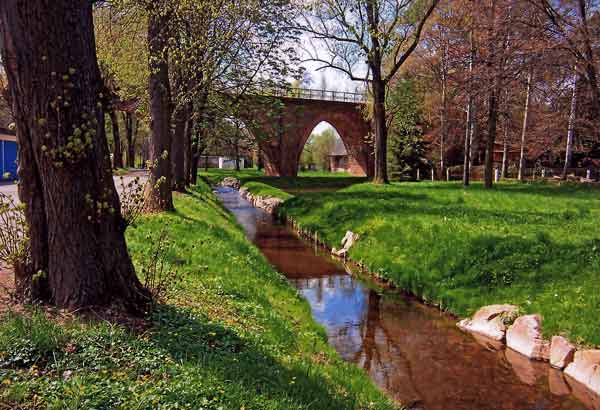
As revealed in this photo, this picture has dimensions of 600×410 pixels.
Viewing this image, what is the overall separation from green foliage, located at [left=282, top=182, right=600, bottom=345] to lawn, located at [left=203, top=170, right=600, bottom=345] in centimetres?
2

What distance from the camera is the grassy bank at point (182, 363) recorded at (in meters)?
3.44

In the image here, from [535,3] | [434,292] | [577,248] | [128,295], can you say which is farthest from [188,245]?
[535,3]

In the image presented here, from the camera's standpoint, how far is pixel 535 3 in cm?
1406

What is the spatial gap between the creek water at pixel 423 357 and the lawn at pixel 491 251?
789 millimetres

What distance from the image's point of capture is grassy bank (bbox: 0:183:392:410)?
344 cm

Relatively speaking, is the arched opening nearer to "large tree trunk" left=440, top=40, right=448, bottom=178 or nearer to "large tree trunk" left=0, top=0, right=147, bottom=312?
"large tree trunk" left=440, top=40, right=448, bottom=178

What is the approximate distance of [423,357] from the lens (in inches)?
303

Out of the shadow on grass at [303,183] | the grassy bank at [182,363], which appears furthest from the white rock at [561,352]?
the shadow on grass at [303,183]

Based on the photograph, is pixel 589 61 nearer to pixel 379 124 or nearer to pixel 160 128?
pixel 160 128

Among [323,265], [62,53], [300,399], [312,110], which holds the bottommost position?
[323,265]

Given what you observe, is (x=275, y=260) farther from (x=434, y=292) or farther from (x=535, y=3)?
(x=535, y=3)

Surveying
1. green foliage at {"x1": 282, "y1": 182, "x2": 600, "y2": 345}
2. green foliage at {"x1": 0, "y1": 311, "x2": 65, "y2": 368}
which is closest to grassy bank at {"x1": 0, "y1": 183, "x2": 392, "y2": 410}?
green foliage at {"x1": 0, "y1": 311, "x2": 65, "y2": 368}

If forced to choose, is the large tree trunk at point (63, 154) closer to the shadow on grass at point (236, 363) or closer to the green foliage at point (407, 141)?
the shadow on grass at point (236, 363)

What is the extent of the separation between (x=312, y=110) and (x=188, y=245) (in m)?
43.0
